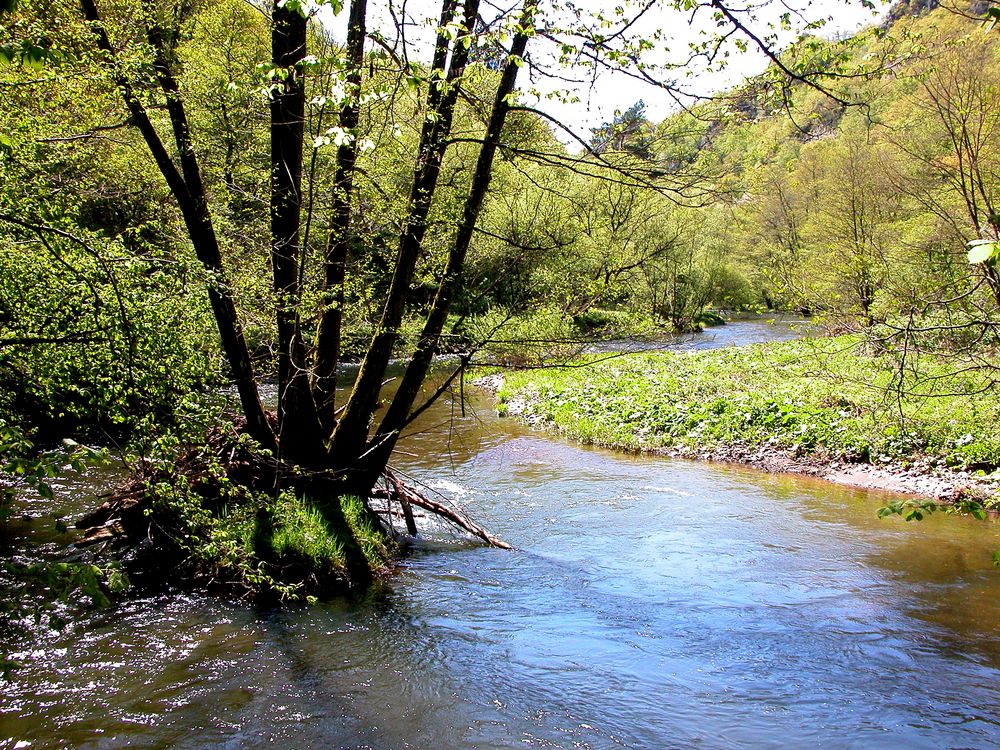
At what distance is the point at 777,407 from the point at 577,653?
9.82 meters

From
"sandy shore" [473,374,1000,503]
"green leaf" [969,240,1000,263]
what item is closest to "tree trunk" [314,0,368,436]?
"green leaf" [969,240,1000,263]

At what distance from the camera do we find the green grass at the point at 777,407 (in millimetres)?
11320

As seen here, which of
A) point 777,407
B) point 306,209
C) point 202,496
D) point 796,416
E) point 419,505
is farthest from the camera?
point 777,407

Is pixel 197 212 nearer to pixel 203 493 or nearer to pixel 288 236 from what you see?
pixel 288 236

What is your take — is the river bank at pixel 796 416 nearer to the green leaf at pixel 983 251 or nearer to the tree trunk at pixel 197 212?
the tree trunk at pixel 197 212

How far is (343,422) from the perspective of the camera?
862 cm

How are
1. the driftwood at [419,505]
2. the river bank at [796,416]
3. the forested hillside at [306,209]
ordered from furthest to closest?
the river bank at [796,416], the driftwood at [419,505], the forested hillside at [306,209]

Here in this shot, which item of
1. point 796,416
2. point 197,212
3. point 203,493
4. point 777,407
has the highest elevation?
point 197,212

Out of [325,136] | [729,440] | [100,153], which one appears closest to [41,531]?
[100,153]

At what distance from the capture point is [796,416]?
13.8 meters

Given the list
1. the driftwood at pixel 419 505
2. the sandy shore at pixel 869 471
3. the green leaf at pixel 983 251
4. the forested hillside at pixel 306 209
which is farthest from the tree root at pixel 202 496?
the sandy shore at pixel 869 471

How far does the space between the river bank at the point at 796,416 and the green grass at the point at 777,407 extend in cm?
2

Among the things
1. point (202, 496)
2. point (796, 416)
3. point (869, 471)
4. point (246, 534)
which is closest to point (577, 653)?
point (246, 534)

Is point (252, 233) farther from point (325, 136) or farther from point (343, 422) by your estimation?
point (325, 136)
